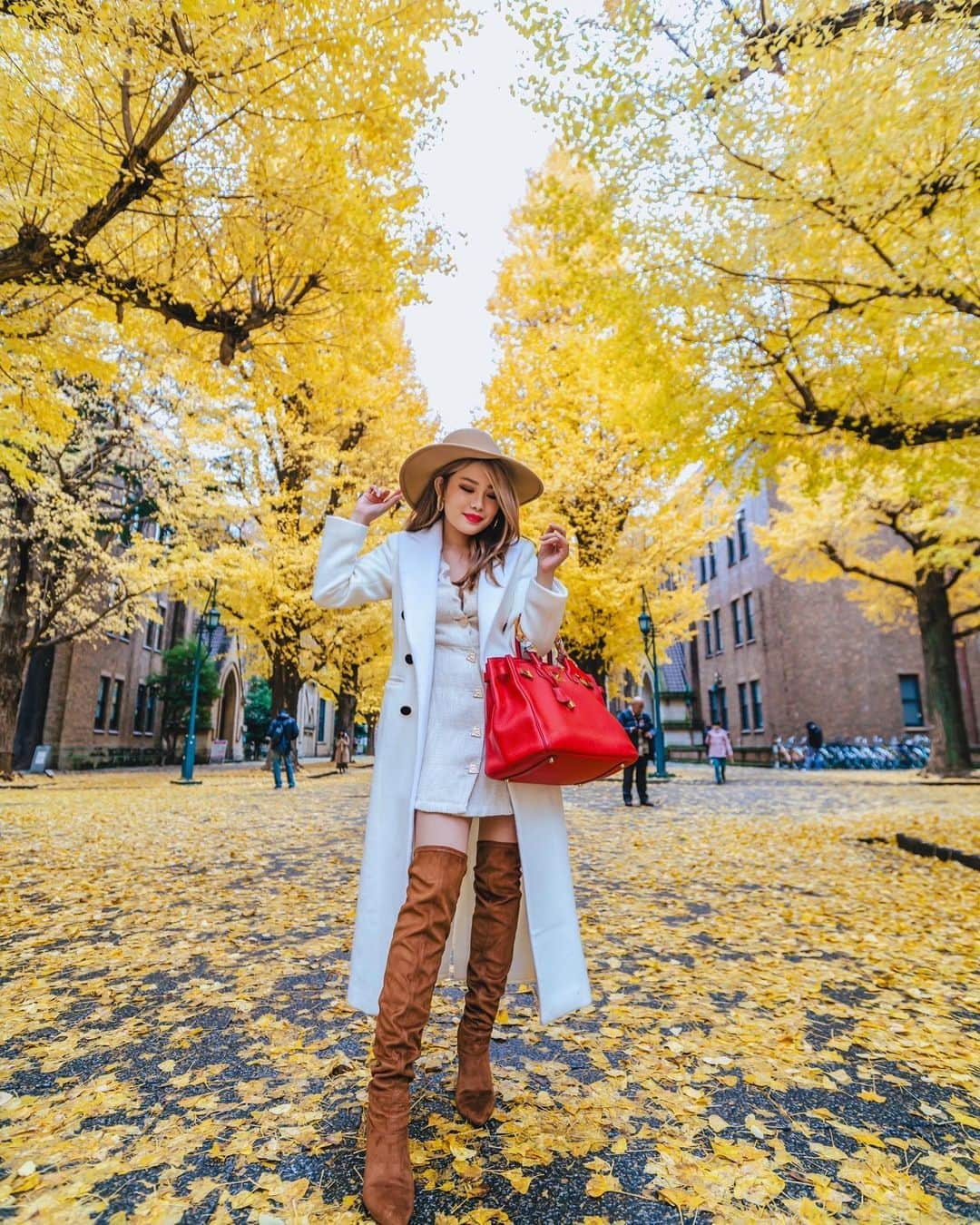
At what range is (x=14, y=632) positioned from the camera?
15008mm

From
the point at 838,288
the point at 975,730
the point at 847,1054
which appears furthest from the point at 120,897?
the point at 975,730

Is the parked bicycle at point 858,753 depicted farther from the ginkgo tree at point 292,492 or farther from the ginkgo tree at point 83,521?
the ginkgo tree at point 83,521

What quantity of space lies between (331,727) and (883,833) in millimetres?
47852

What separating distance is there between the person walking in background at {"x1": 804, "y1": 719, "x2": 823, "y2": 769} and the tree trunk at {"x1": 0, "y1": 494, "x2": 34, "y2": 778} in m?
24.6

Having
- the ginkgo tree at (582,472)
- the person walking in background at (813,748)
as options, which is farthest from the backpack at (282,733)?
the person walking in background at (813,748)

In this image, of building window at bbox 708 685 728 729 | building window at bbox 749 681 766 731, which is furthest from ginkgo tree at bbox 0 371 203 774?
building window at bbox 708 685 728 729

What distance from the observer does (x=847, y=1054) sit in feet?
9.05

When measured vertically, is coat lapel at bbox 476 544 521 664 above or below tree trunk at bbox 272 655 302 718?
below

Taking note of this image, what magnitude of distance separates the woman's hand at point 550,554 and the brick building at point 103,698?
68.5ft

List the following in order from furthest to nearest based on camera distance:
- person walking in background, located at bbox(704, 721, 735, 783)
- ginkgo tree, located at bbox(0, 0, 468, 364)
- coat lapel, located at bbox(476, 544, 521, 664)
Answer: person walking in background, located at bbox(704, 721, 735, 783) → ginkgo tree, located at bbox(0, 0, 468, 364) → coat lapel, located at bbox(476, 544, 521, 664)

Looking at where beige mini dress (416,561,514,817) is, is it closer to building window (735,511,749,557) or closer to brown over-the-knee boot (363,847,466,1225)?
brown over-the-knee boot (363,847,466,1225)

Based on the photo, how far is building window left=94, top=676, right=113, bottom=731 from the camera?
24.6 metres

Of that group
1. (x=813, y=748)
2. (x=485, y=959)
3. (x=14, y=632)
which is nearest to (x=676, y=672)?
(x=813, y=748)

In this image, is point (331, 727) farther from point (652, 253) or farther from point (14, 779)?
point (652, 253)
